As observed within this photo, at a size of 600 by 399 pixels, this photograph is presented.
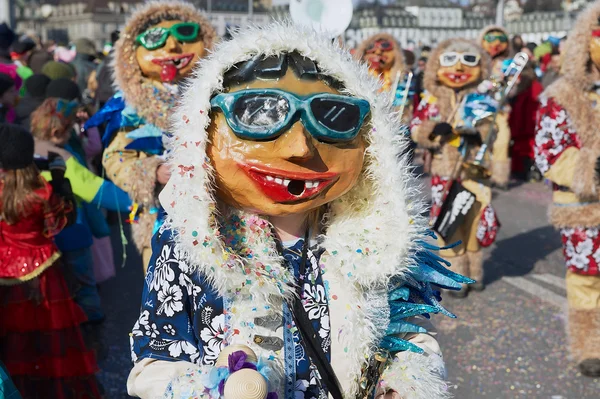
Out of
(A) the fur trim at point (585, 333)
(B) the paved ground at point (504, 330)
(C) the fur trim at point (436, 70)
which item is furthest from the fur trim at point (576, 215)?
(C) the fur trim at point (436, 70)

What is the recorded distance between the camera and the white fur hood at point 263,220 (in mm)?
1829

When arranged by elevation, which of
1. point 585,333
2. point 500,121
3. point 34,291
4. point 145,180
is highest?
point 145,180

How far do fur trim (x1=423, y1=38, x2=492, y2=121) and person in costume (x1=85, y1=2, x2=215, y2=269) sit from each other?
2517 millimetres

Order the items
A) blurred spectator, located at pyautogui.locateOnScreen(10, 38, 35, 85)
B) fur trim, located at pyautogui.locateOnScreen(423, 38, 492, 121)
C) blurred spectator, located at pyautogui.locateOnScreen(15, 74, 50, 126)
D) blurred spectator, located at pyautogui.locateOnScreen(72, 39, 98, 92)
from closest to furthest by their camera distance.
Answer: blurred spectator, located at pyautogui.locateOnScreen(15, 74, 50, 126) → fur trim, located at pyautogui.locateOnScreen(423, 38, 492, 121) → blurred spectator, located at pyautogui.locateOnScreen(10, 38, 35, 85) → blurred spectator, located at pyautogui.locateOnScreen(72, 39, 98, 92)

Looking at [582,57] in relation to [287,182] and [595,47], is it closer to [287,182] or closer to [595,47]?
[595,47]

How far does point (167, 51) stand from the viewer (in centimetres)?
405

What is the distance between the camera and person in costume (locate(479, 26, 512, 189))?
9656mm

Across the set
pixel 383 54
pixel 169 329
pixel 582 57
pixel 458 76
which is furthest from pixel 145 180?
pixel 383 54

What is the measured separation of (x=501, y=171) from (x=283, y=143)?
28.1ft

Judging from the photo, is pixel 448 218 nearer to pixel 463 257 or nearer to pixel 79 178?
pixel 463 257

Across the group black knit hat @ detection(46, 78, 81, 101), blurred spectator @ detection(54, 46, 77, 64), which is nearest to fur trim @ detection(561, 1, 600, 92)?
black knit hat @ detection(46, 78, 81, 101)

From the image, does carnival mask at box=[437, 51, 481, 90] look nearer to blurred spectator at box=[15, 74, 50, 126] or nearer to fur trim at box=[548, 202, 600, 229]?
fur trim at box=[548, 202, 600, 229]

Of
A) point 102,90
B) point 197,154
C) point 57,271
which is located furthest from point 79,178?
point 102,90

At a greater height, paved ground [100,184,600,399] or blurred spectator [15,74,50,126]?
blurred spectator [15,74,50,126]
